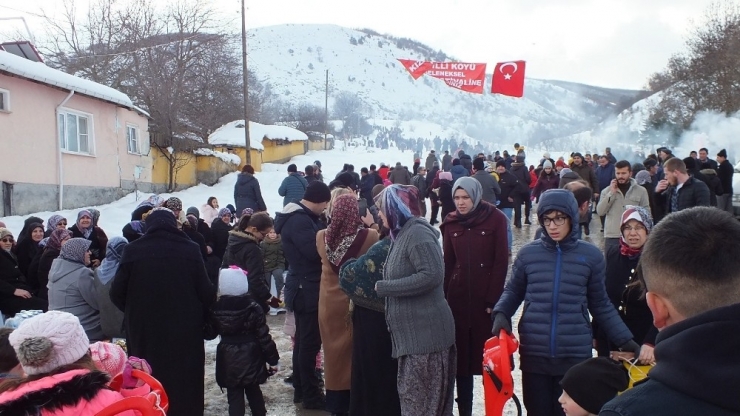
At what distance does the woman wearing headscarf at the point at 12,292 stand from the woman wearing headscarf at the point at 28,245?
90 centimetres

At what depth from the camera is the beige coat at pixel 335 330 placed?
15.1 ft

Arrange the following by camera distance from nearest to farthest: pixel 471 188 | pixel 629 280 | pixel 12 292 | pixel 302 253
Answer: pixel 629 280, pixel 471 188, pixel 302 253, pixel 12 292

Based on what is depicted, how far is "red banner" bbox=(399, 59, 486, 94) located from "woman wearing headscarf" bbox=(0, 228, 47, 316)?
13.8 metres

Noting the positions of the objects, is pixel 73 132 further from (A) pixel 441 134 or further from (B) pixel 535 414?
(A) pixel 441 134

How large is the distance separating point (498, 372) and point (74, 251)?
3.66 m

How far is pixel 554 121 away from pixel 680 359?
101969 millimetres

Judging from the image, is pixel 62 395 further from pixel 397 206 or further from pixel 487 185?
pixel 487 185

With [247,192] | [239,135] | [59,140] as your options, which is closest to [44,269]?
[247,192]

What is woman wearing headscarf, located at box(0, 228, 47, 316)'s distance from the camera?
18.5 ft

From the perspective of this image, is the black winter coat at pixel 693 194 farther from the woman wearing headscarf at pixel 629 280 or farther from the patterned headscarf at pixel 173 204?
the patterned headscarf at pixel 173 204

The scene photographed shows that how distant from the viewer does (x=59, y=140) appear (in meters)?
15.6

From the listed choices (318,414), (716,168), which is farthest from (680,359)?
(716,168)

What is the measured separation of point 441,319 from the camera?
3.81 m

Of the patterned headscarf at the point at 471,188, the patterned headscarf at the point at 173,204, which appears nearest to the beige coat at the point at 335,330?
the patterned headscarf at the point at 471,188
